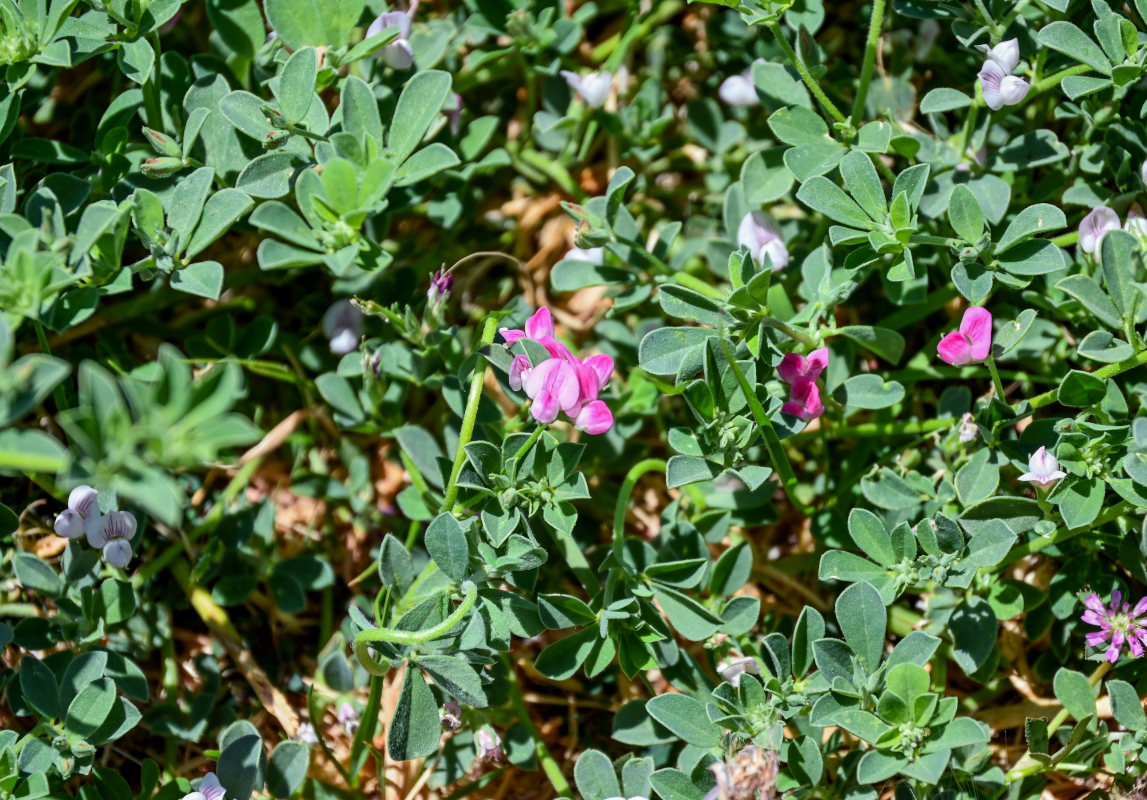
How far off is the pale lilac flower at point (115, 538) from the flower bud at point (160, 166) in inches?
26.1

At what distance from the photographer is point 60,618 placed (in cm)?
201

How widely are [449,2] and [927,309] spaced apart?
1.46 m

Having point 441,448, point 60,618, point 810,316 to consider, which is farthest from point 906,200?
point 60,618

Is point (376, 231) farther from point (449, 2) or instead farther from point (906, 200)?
point (906, 200)

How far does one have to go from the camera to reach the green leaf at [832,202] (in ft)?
6.19

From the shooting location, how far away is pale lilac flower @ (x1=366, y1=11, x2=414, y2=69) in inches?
83.8

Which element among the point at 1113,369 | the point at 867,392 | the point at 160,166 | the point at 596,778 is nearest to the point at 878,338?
the point at 867,392

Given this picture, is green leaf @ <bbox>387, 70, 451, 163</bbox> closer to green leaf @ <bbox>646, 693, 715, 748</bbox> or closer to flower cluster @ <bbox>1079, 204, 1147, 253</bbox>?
green leaf @ <bbox>646, 693, 715, 748</bbox>

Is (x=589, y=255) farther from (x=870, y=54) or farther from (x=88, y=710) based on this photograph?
(x=88, y=710)

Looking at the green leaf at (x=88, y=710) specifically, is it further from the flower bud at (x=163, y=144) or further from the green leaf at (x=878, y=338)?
the green leaf at (x=878, y=338)

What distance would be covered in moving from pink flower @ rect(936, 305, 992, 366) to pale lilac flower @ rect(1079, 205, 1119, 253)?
0.33 metres

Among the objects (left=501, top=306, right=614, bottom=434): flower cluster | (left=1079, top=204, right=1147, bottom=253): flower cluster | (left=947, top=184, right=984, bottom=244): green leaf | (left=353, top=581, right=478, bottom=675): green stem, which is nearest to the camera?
(left=353, top=581, right=478, bottom=675): green stem

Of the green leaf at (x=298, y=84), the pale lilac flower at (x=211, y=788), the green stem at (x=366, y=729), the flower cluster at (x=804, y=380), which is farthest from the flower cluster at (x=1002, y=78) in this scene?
the pale lilac flower at (x=211, y=788)

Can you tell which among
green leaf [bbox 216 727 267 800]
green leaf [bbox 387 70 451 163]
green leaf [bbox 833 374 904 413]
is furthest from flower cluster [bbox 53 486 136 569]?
green leaf [bbox 833 374 904 413]
